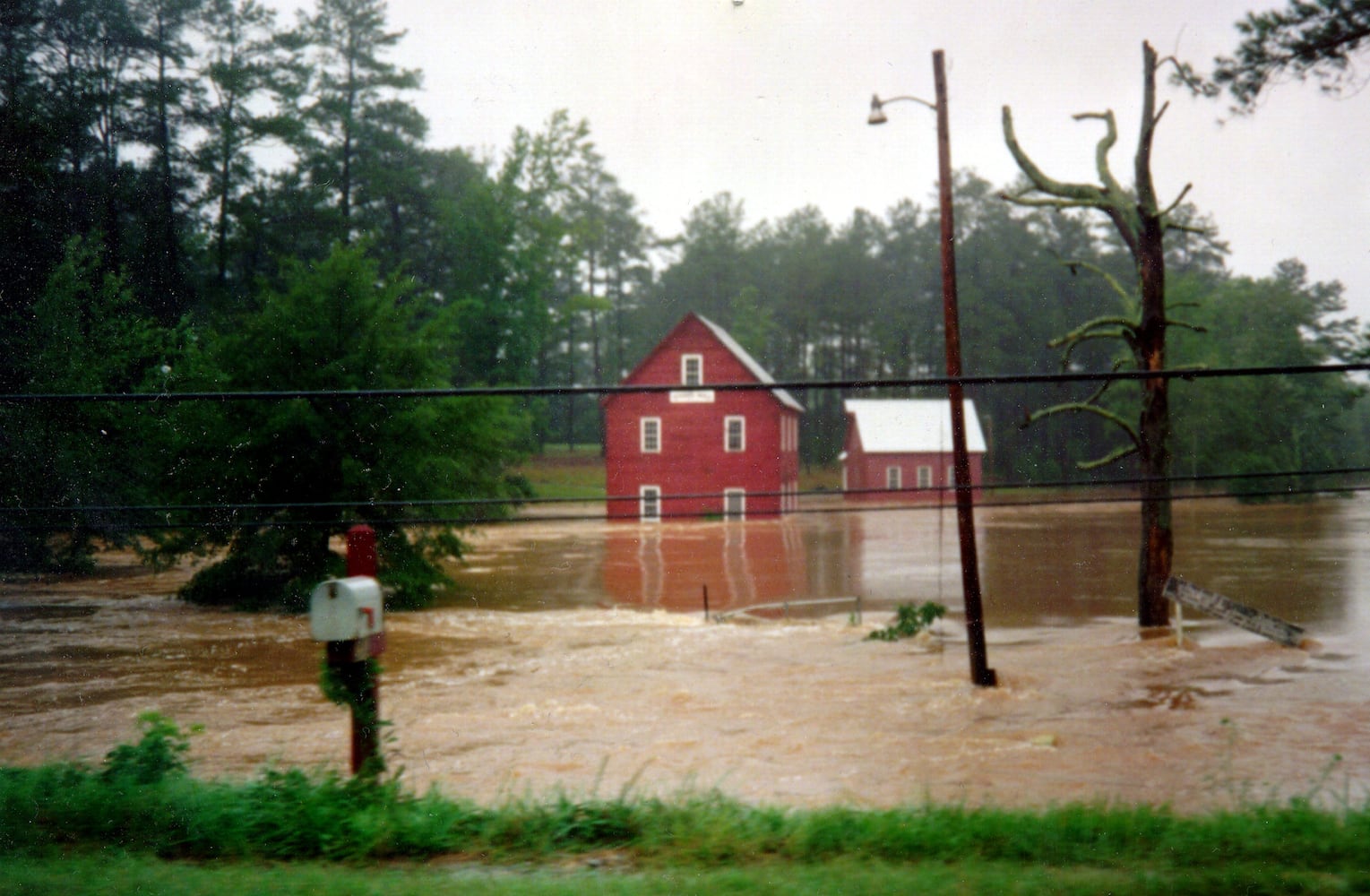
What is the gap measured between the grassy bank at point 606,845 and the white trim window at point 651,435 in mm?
40759

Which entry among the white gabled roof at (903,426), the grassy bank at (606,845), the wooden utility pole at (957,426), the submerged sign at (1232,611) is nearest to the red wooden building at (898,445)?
the white gabled roof at (903,426)

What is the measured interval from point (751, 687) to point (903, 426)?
150 ft

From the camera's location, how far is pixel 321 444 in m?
24.4

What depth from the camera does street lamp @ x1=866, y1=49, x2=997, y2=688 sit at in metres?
15.4

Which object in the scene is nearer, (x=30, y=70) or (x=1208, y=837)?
(x=1208, y=837)

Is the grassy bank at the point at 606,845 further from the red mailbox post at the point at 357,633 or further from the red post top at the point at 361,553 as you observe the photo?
the red post top at the point at 361,553

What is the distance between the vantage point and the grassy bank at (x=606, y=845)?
4.42m

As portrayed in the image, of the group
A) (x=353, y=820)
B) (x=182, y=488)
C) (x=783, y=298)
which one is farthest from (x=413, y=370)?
(x=783, y=298)

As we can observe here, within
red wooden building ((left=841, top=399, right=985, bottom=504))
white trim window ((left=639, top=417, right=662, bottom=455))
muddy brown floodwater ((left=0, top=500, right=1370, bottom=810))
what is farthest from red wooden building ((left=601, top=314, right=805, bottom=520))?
muddy brown floodwater ((left=0, top=500, right=1370, bottom=810))

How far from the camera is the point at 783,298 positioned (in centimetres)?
7875

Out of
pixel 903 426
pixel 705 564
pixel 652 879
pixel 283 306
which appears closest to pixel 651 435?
pixel 705 564

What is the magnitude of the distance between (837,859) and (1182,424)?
6101 cm

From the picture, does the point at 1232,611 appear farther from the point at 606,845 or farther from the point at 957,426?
the point at 606,845

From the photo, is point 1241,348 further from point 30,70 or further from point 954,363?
point 30,70
